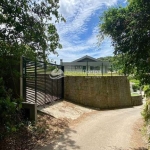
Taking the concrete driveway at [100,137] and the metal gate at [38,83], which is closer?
the concrete driveway at [100,137]

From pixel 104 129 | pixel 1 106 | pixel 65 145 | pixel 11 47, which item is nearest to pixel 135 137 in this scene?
pixel 104 129

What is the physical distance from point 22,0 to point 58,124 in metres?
4.84

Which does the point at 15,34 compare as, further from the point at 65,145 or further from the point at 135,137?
the point at 135,137

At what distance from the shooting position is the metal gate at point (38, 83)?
330 inches

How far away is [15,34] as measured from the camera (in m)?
6.27

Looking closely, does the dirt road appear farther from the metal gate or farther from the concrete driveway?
the metal gate

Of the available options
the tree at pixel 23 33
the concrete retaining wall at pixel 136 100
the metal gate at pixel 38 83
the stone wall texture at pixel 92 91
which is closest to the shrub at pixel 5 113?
the tree at pixel 23 33

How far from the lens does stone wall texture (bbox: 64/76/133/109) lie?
13242 millimetres

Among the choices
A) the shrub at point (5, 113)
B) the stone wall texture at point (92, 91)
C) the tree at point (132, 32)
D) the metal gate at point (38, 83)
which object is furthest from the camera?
the stone wall texture at point (92, 91)

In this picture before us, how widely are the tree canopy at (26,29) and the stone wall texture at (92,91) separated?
245 inches

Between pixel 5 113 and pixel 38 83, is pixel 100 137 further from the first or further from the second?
pixel 38 83

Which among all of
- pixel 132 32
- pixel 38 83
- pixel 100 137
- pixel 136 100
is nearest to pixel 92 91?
pixel 136 100

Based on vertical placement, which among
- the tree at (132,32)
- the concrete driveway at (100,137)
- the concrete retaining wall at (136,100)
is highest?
the tree at (132,32)

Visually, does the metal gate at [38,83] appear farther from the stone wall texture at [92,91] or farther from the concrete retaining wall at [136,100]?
the concrete retaining wall at [136,100]
